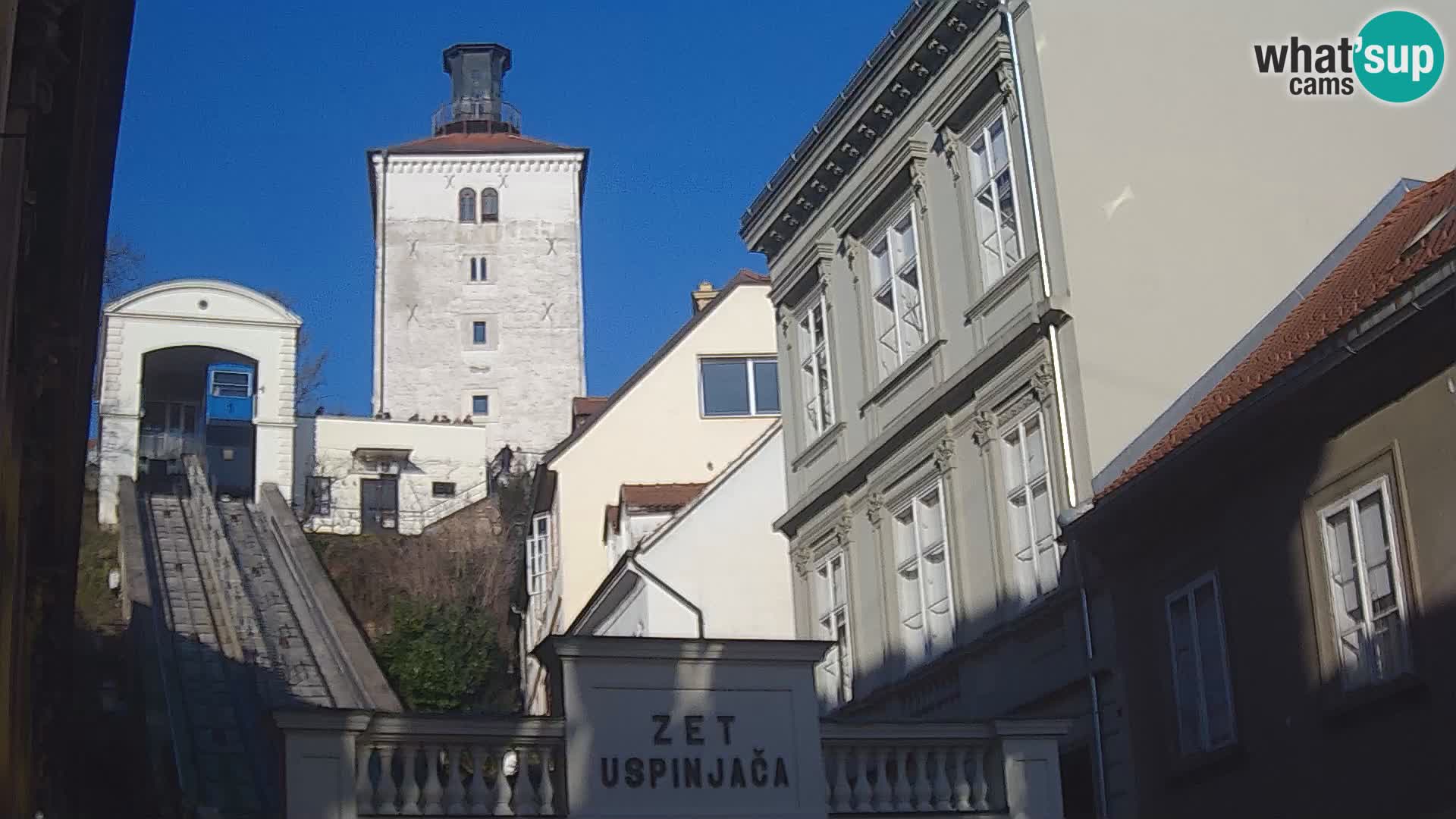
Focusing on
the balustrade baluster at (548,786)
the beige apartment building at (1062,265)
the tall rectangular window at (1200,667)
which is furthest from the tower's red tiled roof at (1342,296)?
the balustrade baluster at (548,786)

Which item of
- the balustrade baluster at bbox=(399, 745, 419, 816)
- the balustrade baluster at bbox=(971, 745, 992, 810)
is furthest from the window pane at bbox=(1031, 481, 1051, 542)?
the balustrade baluster at bbox=(399, 745, 419, 816)

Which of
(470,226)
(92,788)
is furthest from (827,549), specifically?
(470,226)

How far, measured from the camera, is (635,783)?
14.4 metres

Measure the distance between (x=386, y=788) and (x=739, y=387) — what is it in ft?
91.7

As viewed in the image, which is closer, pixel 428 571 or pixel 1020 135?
pixel 1020 135

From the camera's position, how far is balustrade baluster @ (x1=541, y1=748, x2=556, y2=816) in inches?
558

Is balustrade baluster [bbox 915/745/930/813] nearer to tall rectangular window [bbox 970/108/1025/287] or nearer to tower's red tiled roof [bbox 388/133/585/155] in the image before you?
tall rectangular window [bbox 970/108/1025/287]

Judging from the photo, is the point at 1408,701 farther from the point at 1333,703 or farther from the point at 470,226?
the point at 470,226

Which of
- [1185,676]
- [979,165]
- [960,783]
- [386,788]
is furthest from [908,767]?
[979,165]

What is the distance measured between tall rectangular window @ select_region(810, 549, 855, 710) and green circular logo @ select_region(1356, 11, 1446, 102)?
854cm

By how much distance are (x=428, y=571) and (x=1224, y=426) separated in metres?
35.2

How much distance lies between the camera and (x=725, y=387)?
41250 millimetres

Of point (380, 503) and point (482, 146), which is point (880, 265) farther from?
point (482, 146)

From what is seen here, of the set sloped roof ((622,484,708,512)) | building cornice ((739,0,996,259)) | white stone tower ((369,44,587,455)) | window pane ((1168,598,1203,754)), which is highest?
white stone tower ((369,44,587,455))
